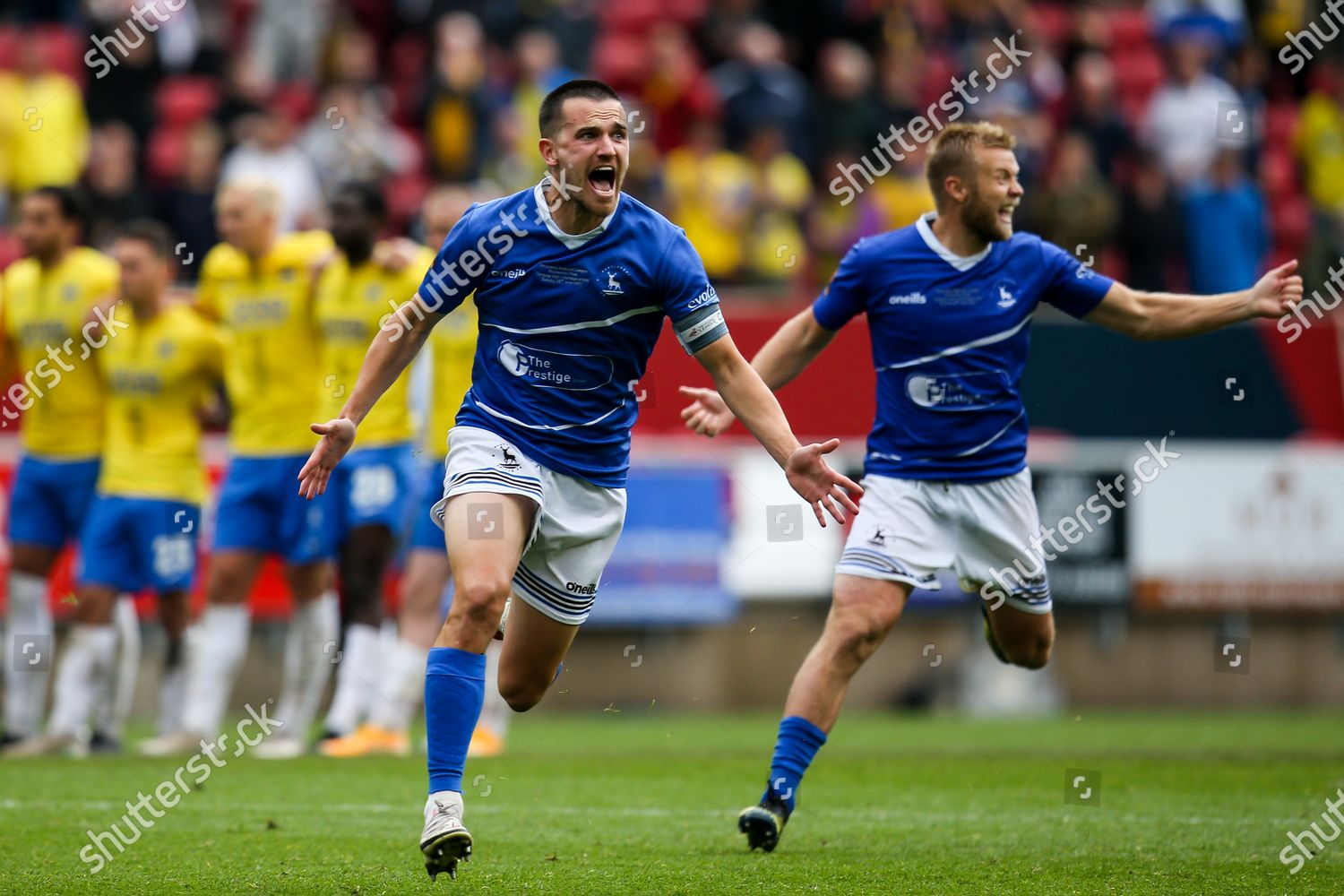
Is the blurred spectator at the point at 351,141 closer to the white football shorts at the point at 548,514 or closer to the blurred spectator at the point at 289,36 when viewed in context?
the blurred spectator at the point at 289,36

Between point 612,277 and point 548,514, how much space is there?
32.8 inches

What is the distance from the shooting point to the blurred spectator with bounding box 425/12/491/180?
651 inches

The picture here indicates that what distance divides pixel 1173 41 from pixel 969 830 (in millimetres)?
13030

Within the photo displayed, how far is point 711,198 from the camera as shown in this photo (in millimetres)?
16328

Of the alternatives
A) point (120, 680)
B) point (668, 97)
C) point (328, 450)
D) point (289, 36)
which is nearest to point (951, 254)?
point (328, 450)

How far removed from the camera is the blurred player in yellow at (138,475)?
34.2ft

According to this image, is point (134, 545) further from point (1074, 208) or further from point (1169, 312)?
point (1074, 208)

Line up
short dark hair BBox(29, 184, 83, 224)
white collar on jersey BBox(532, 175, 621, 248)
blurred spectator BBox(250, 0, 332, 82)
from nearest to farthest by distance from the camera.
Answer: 1. white collar on jersey BBox(532, 175, 621, 248)
2. short dark hair BBox(29, 184, 83, 224)
3. blurred spectator BBox(250, 0, 332, 82)

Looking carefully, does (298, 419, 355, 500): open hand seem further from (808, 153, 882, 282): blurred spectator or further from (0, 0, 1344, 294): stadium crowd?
(808, 153, 882, 282): blurred spectator

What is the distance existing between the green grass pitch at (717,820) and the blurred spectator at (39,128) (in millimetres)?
7362

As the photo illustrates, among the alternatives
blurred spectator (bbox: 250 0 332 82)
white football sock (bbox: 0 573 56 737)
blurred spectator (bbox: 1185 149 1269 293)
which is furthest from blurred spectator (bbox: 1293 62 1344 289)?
white football sock (bbox: 0 573 56 737)

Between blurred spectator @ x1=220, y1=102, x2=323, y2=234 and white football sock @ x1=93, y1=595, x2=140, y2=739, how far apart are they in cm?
405

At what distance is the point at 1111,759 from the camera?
10180 mm

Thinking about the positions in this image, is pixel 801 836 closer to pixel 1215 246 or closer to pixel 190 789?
pixel 190 789
